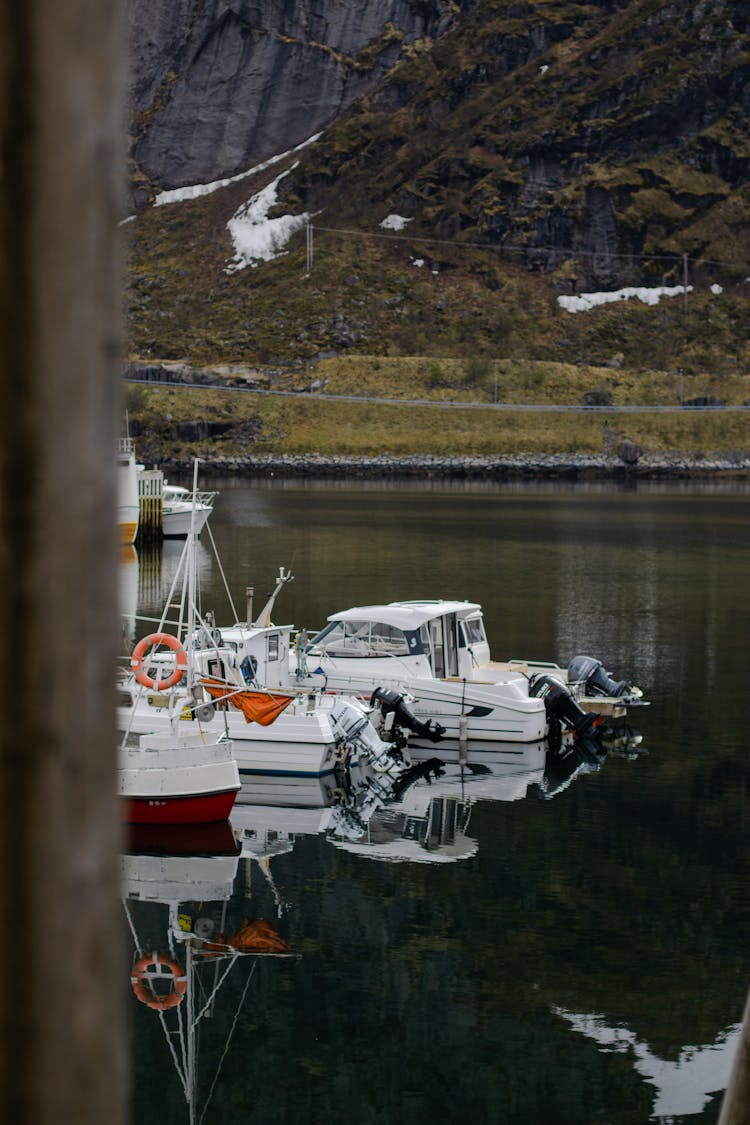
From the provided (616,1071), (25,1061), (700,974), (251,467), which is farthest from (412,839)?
(251,467)

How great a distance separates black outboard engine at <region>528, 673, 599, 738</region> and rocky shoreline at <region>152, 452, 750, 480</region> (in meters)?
143

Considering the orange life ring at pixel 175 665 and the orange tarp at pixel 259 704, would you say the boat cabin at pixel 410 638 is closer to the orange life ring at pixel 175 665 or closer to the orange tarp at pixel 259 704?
the orange tarp at pixel 259 704

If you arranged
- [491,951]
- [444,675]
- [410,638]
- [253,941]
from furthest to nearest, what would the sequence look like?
[444,675], [410,638], [253,941], [491,951]

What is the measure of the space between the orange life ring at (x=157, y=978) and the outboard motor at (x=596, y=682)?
59.4 feet

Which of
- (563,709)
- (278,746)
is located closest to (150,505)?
(563,709)

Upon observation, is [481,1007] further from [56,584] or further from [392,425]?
[392,425]

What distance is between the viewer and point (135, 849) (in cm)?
2102

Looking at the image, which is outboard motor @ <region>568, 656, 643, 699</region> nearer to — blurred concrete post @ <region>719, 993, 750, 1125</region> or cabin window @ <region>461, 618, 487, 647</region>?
cabin window @ <region>461, 618, 487, 647</region>

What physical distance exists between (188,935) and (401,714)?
41.2 feet

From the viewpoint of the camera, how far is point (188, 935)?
17500 mm

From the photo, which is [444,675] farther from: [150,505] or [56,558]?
[150,505]

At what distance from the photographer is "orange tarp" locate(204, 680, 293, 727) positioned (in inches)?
972

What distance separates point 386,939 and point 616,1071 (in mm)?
4105

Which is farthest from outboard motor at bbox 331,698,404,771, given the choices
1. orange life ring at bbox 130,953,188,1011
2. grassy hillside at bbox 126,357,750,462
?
grassy hillside at bbox 126,357,750,462
